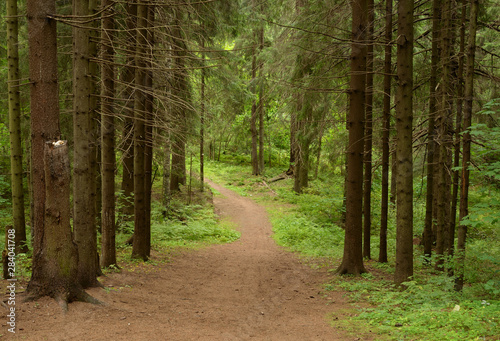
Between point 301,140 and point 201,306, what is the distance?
32.3 feet

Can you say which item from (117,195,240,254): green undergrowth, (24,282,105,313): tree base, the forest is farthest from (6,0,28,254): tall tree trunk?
(24,282,105,313): tree base

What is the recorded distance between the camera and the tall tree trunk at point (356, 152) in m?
8.77

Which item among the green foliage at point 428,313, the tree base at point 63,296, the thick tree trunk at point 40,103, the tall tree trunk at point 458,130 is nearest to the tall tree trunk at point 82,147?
the tree base at point 63,296

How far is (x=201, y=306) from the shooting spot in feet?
22.4

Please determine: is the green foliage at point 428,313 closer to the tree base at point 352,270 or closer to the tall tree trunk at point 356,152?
the tree base at point 352,270

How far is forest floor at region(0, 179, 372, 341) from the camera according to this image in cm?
481

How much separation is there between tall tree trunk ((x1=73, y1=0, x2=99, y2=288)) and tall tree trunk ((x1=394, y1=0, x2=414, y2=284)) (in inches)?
236

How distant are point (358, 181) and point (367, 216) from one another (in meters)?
2.14

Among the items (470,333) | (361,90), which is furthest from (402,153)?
(470,333)

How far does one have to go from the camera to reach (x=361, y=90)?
878 centimetres

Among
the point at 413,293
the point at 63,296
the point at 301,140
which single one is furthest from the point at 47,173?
the point at 301,140

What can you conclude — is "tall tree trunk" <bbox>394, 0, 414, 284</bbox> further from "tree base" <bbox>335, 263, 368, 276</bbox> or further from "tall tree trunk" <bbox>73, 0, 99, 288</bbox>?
"tall tree trunk" <bbox>73, 0, 99, 288</bbox>

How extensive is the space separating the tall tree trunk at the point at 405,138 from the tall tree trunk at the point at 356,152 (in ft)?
5.59

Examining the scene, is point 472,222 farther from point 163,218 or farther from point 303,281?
point 163,218
